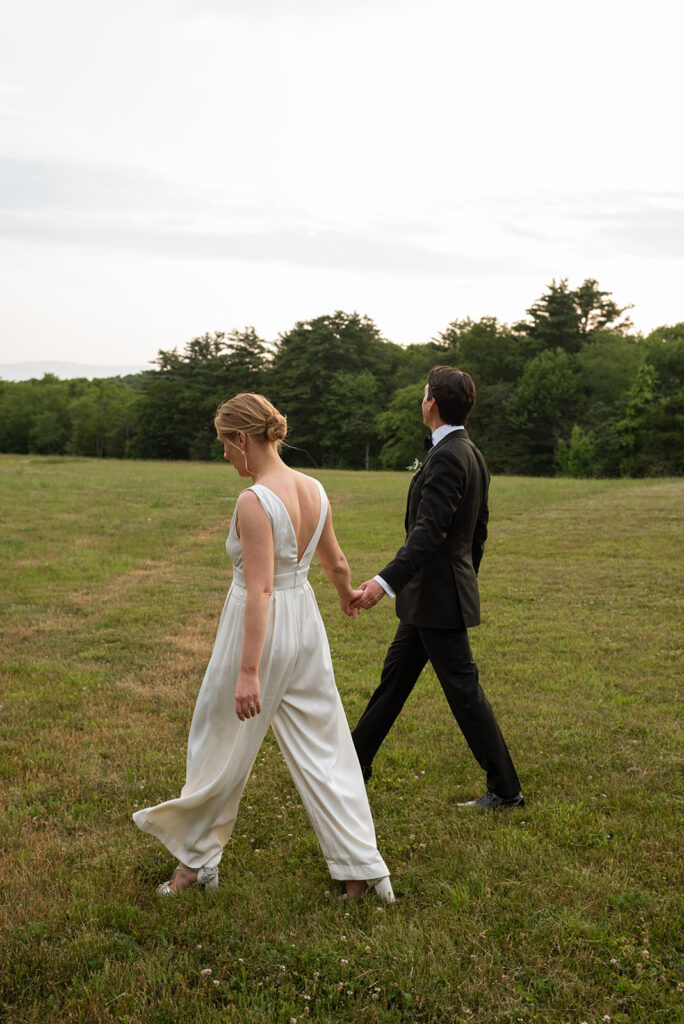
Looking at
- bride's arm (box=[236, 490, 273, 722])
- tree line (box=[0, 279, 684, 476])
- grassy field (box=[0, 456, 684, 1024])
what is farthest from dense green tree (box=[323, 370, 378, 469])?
bride's arm (box=[236, 490, 273, 722])

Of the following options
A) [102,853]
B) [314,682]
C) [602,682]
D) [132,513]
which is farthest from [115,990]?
[132,513]

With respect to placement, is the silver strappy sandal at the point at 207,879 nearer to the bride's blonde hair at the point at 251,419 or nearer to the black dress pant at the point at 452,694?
the black dress pant at the point at 452,694

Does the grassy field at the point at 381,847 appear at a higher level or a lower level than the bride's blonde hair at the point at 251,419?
lower

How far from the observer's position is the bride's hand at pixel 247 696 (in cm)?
372

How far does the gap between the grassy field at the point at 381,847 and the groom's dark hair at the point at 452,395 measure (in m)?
2.40

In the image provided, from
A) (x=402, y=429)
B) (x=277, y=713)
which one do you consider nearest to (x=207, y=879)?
(x=277, y=713)

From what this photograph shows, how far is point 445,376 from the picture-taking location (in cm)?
470

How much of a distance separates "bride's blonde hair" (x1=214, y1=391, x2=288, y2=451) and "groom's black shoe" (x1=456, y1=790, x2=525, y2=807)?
2673mm

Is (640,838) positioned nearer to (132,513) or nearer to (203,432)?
(132,513)

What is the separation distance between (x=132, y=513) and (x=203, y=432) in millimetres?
58967

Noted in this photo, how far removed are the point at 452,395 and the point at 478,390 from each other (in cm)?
7063

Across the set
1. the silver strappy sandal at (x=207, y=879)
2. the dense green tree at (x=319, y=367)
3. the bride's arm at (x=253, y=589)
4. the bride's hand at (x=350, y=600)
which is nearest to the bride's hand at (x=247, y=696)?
the bride's arm at (x=253, y=589)

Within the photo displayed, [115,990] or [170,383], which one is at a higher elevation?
[170,383]

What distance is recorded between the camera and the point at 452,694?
4.80m
